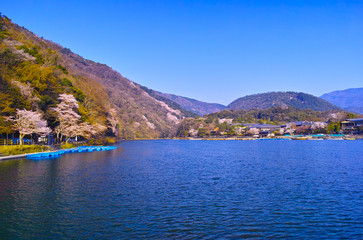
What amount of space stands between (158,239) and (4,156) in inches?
1264

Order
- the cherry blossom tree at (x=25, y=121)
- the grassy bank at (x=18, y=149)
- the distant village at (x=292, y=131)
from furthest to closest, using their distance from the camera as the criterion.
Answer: the distant village at (x=292, y=131), the cherry blossom tree at (x=25, y=121), the grassy bank at (x=18, y=149)

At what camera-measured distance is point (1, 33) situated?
53719 millimetres

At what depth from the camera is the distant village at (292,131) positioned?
125062mm

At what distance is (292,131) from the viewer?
496 ft

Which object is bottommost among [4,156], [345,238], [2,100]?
[345,238]

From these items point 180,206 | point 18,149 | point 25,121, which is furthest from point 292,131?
point 180,206

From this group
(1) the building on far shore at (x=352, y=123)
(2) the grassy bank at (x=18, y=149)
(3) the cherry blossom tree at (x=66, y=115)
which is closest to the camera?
(2) the grassy bank at (x=18, y=149)

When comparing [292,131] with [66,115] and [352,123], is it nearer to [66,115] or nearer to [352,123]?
[352,123]

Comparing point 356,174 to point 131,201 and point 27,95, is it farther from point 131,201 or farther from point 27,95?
point 27,95

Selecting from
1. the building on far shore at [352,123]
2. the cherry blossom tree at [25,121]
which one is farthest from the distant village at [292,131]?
the cherry blossom tree at [25,121]

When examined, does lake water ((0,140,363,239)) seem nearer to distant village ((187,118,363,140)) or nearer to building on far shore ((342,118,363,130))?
distant village ((187,118,363,140))

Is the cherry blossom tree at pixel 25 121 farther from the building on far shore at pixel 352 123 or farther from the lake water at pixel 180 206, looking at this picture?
the building on far shore at pixel 352 123

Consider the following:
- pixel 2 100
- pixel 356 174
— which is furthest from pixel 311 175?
pixel 2 100

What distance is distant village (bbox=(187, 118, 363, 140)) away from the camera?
125062 millimetres
